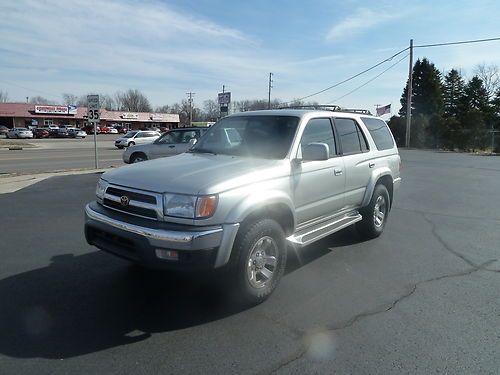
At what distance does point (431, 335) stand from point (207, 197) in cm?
227

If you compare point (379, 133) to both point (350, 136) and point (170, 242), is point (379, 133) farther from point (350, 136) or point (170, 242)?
point (170, 242)

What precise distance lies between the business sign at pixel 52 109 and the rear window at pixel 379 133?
76145 millimetres

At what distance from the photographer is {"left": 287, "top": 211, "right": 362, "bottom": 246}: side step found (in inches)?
171

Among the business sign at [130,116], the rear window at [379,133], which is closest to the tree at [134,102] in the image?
the business sign at [130,116]

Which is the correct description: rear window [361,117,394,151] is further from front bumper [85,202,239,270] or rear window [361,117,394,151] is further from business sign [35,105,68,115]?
business sign [35,105,68,115]

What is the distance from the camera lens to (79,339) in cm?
320

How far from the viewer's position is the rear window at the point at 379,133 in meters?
6.19

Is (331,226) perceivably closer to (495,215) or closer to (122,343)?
(122,343)

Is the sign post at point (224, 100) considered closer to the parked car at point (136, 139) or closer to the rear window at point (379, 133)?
the rear window at point (379, 133)

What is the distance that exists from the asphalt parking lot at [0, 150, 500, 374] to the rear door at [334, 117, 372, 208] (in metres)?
0.82

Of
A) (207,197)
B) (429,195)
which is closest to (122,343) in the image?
(207,197)

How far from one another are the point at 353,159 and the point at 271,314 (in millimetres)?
2661

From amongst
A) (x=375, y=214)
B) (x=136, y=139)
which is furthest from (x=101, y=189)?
(x=136, y=139)

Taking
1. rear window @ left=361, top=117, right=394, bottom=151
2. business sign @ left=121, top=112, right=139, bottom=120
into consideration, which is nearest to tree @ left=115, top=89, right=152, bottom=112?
business sign @ left=121, top=112, right=139, bottom=120
